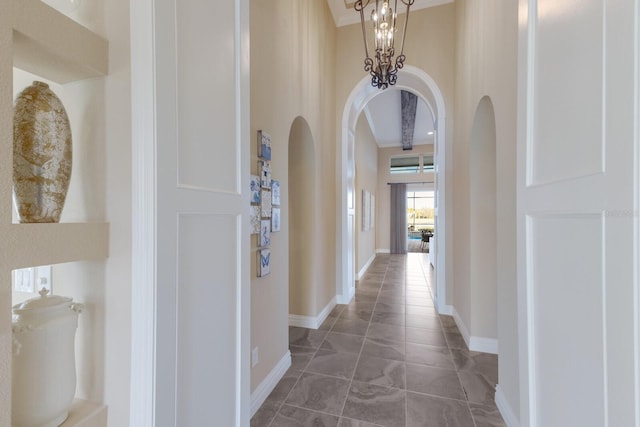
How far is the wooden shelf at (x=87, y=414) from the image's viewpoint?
2.29 ft

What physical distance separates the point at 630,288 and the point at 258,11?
242cm

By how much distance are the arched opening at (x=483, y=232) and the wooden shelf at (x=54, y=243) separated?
2.90 metres

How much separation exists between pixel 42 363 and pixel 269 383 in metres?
1.75

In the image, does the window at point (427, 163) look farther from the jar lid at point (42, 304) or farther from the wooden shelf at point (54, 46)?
the jar lid at point (42, 304)

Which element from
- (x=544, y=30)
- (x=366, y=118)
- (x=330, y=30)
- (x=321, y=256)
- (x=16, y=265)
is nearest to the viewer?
(x=16, y=265)

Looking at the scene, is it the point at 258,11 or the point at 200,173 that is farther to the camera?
the point at 258,11

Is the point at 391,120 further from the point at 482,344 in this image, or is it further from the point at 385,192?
the point at 482,344

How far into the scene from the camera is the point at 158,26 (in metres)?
0.73

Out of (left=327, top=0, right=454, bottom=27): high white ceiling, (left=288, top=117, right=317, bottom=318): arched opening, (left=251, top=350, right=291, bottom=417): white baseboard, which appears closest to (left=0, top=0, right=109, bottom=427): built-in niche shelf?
(left=251, top=350, right=291, bottom=417): white baseboard

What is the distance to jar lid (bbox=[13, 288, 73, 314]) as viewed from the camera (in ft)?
2.12

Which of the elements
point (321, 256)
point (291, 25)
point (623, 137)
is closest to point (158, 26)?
point (623, 137)

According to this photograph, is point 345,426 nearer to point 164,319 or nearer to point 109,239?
point 164,319

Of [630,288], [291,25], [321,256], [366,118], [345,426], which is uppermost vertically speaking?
[366,118]

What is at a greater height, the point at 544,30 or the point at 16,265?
the point at 544,30
